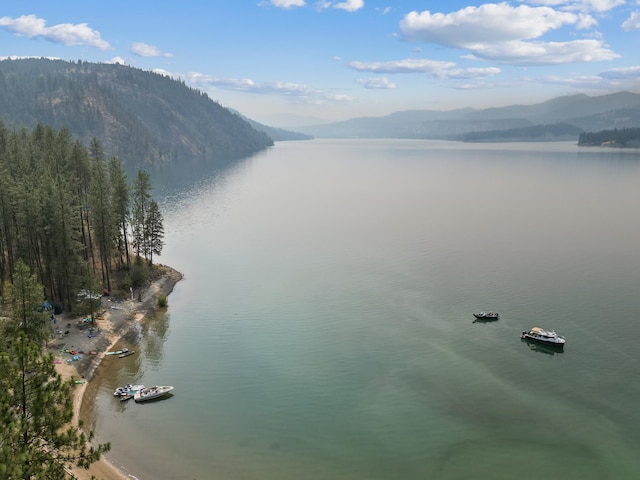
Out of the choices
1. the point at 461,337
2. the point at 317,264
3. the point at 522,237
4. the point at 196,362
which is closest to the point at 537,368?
the point at 461,337

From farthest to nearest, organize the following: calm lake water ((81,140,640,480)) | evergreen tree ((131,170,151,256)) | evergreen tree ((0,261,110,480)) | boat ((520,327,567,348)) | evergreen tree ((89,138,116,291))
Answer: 1. evergreen tree ((131,170,151,256))
2. evergreen tree ((89,138,116,291))
3. boat ((520,327,567,348))
4. calm lake water ((81,140,640,480))
5. evergreen tree ((0,261,110,480))

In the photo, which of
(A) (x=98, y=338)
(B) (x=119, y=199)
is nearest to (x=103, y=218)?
(B) (x=119, y=199)

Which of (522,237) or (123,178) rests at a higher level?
(123,178)

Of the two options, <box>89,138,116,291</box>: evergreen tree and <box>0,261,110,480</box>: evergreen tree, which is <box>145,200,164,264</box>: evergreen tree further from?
<box>0,261,110,480</box>: evergreen tree

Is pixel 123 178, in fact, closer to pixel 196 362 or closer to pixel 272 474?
pixel 196 362

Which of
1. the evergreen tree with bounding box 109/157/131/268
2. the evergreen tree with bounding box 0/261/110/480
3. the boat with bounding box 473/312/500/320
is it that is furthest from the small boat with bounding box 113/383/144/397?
the boat with bounding box 473/312/500/320

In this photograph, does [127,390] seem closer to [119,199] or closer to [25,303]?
[25,303]

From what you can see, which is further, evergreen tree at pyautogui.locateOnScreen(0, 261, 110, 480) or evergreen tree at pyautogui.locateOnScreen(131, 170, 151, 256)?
evergreen tree at pyautogui.locateOnScreen(131, 170, 151, 256)
